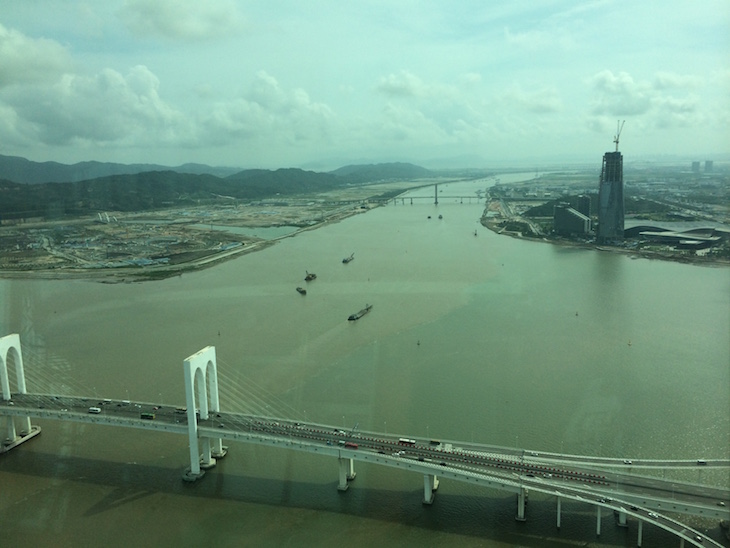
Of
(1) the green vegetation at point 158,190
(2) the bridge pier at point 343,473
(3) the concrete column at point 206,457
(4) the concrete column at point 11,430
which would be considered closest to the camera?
(2) the bridge pier at point 343,473

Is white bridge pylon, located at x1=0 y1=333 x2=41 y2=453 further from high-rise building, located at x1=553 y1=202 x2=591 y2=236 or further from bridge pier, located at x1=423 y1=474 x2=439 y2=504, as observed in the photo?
high-rise building, located at x1=553 y1=202 x2=591 y2=236

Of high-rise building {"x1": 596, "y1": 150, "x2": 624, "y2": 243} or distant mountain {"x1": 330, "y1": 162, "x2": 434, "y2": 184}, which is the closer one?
high-rise building {"x1": 596, "y1": 150, "x2": 624, "y2": 243}

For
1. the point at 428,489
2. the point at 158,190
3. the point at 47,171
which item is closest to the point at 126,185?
the point at 158,190

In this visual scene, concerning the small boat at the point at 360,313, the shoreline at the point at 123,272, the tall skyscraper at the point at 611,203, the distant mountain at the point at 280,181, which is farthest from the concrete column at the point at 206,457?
the distant mountain at the point at 280,181

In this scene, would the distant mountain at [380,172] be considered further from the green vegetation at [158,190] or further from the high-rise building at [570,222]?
the high-rise building at [570,222]

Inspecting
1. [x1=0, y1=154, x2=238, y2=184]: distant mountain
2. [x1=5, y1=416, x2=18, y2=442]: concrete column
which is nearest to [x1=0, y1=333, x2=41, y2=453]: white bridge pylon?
[x1=5, y1=416, x2=18, y2=442]: concrete column

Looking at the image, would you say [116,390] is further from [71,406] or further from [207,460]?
[207,460]

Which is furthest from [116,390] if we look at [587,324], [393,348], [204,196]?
[204,196]
